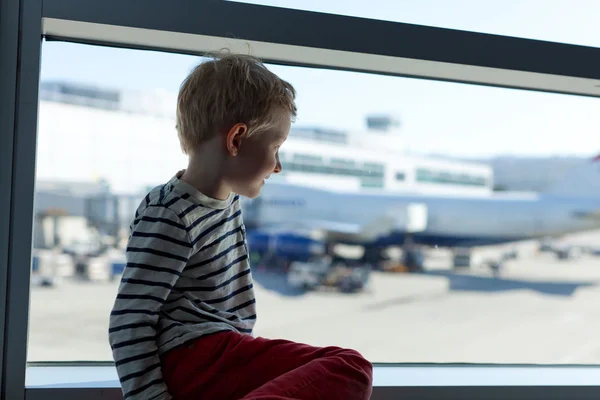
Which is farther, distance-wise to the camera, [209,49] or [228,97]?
[209,49]

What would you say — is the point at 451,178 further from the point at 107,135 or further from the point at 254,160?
the point at 254,160

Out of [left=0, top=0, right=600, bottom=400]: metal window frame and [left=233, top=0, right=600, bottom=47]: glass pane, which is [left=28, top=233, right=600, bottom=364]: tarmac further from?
[left=0, top=0, right=600, bottom=400]: metal window frame

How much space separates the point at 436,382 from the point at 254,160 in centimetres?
51

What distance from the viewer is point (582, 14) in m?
1.33

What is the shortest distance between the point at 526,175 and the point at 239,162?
4.49 meters

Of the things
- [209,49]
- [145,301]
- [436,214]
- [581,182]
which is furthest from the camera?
[436,214]

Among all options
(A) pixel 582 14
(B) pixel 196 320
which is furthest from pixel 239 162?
(A) pixel 582 14

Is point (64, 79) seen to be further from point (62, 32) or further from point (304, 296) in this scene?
point (304, 296)

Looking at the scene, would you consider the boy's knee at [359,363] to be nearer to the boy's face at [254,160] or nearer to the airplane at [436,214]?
the boy's face at [254,160]

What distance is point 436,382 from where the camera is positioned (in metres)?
1.01

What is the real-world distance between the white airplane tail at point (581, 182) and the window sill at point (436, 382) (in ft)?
12.5

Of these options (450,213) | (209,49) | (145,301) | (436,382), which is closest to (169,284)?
(145,301)


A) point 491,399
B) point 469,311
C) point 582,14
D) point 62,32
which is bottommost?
point 469,311

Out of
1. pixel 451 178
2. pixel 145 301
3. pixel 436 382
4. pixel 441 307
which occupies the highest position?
pixel 451 178
